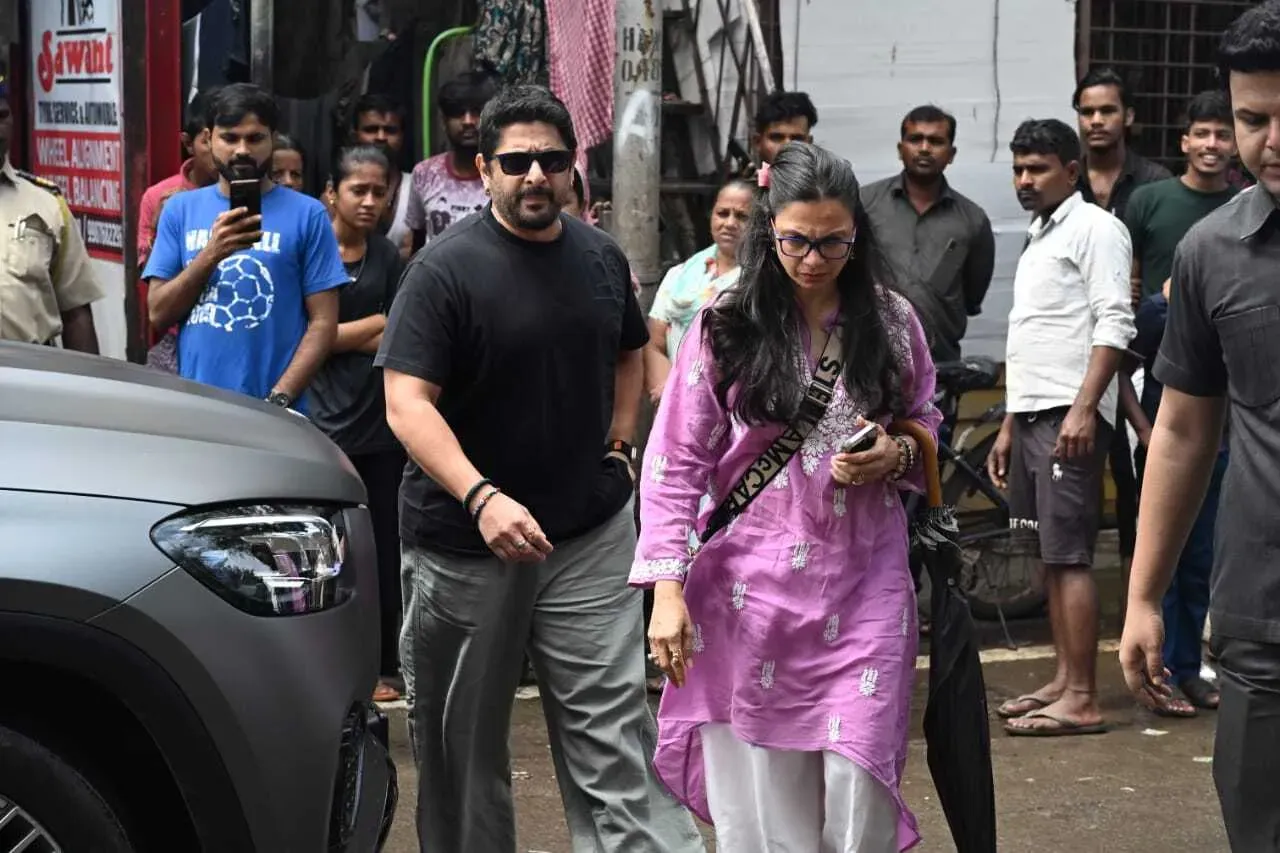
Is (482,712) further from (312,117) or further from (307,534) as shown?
A: (312,117)

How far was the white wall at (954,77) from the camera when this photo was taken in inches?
370

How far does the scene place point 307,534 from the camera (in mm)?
3877

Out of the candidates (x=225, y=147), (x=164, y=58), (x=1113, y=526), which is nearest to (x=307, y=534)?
(x=225, y=147)

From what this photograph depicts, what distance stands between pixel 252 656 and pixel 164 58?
15.6 ft

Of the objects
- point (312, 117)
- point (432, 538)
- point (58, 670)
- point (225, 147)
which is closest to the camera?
point (58, 670)

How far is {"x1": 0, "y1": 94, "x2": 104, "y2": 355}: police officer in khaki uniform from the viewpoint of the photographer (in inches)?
245

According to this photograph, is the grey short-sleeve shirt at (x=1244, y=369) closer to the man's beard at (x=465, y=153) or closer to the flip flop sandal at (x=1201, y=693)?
the flip flop sandal at (x=1201, y=693)

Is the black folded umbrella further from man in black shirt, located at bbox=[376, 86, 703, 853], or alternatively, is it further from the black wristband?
the black wristband

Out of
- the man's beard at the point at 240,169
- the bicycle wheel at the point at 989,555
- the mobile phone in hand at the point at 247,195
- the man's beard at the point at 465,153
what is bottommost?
the bicycle wheel at the point at 989,555

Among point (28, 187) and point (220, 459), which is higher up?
point (28, 187)

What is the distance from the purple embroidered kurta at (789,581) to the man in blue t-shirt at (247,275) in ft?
7.40

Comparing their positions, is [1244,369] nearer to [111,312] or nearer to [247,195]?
[247,195]

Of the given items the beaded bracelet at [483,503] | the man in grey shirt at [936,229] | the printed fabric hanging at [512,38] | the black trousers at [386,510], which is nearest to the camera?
the beaded bracelet at [483,503]

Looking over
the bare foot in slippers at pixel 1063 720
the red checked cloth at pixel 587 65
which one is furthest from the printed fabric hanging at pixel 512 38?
the bare foot in slippers at pixel 1063 720
